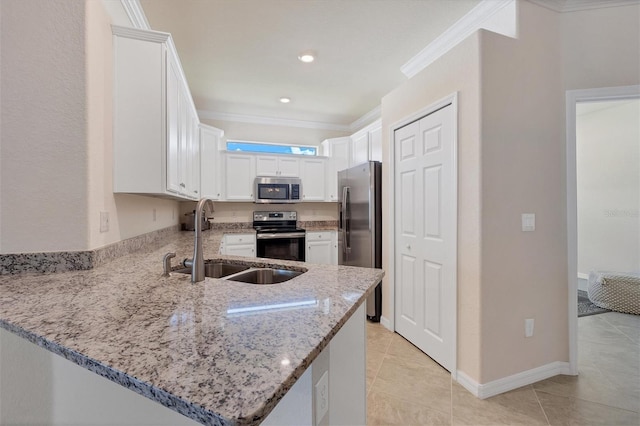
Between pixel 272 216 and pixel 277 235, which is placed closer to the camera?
pixel 277 235

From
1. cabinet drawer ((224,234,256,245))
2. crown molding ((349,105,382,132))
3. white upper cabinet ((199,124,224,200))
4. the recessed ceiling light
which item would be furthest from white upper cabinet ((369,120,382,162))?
white upper cabinet ((199,124,224,200))

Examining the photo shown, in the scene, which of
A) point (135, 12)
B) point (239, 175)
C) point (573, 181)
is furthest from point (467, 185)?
point (239, 175)

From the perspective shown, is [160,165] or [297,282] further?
[160,165]

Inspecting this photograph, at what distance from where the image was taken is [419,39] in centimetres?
258

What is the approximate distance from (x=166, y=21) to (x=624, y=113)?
5.67 m

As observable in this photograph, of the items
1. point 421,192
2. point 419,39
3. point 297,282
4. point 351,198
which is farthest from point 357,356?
point 419,39

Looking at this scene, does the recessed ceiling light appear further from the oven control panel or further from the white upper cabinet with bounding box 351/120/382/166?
the oven control panel

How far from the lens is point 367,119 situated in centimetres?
463

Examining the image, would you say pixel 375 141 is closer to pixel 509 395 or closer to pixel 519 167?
pixel 519 167

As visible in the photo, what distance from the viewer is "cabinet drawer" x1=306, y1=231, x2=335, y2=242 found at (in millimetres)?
4406

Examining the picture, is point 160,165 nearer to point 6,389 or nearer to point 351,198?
point 6,389

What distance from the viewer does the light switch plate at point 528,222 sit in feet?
6.33

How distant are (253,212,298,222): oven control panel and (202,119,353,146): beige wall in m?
1.24

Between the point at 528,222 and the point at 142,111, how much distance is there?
8.66 ft
